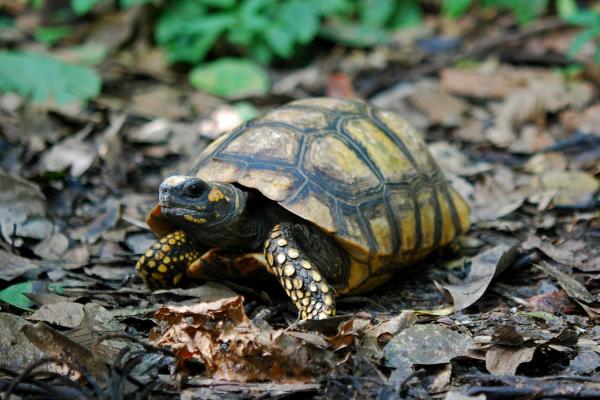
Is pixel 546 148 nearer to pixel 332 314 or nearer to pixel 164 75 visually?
pixel 332 314

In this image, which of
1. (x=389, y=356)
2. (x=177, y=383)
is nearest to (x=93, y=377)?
Answer: (x=177, y=383)

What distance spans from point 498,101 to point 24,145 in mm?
5210

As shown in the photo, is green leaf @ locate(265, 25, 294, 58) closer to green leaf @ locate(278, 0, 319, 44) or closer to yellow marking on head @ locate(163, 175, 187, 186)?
green leaf @ locate(278, 0, 319, 44)

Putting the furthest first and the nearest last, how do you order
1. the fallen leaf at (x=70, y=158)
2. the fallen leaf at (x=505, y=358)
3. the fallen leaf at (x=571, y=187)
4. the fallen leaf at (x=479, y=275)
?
the fallen leaf at (x=70, y=158), the fallen leaf at (x=571, y=187), the fallen leaf at (x=479, y=275), the fallen leaf at (x=505, y=358)

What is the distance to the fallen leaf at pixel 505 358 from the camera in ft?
9.41

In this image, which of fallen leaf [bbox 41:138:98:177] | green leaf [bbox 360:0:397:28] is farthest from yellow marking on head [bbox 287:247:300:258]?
green leaf [bbox 360:0:397:28]

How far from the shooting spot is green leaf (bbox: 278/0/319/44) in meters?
8.48

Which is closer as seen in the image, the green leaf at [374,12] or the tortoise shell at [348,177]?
the tortoise shell at [348,177]

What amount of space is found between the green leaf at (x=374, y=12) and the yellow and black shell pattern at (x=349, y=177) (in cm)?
589

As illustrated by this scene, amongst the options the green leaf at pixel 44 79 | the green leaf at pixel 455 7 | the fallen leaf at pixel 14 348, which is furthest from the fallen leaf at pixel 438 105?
the fallen leaf at pixel 14 348

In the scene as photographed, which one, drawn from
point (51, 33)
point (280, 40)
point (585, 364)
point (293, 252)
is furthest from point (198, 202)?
point (51, 33)

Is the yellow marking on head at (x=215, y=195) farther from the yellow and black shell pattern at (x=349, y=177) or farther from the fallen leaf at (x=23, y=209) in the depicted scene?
the fallen leaf at (x=23, y=209)

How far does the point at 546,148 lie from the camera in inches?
257

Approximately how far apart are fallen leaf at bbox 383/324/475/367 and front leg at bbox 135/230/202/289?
147 centimetres
